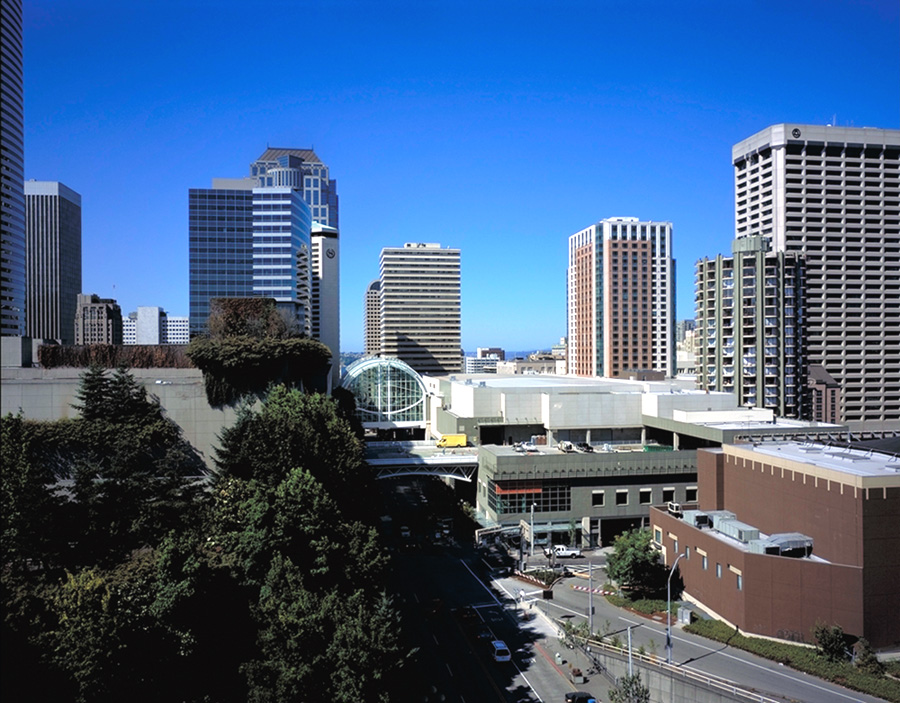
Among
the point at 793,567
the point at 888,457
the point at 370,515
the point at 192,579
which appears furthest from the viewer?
the point at 370,515

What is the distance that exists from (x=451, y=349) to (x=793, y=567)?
134328mm

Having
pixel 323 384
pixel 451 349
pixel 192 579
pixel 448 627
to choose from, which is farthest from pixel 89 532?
pixel 451 349

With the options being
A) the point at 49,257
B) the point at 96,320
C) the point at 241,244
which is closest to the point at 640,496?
the point at 241,244

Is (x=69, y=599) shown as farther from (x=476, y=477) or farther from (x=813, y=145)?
(x=813, y=145)

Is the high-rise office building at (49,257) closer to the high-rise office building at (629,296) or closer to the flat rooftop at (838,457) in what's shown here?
the high-rise office building at (629,296)

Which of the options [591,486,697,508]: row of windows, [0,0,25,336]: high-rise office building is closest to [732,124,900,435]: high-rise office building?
[591,486,697,508]: row of windows

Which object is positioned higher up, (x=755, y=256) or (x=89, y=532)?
(x=755, y=256)

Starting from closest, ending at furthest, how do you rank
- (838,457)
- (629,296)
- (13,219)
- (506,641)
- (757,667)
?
1. (757,667)
2. (506,641)
3. (838,457)
4. (13,219)
5. (629,296)

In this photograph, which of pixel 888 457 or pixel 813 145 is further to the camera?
pixel 813 145

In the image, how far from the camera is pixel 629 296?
139750mm

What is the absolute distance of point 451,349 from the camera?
16738 cm

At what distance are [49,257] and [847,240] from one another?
170321mm

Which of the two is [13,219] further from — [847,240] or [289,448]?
[847,240]

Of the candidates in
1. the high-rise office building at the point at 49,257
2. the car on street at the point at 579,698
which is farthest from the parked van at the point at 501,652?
the high-rise office building at the point at 49,257
